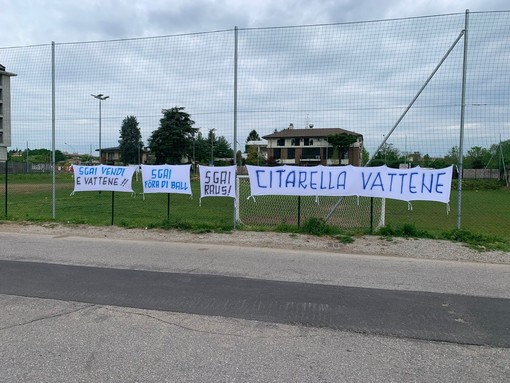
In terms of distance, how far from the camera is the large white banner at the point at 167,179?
35.7ft

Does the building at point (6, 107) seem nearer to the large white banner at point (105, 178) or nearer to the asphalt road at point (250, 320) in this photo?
the large white banner at point (105, 178)

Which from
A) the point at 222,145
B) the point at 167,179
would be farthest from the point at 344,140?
the point at 222,145

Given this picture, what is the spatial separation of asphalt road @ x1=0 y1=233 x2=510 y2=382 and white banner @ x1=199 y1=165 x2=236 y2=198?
3358 mm

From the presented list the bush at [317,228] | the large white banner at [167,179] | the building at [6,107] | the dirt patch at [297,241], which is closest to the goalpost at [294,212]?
the bush at [317,228]

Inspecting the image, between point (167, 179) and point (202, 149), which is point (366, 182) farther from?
point (202, 149)

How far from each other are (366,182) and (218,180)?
11.9 ft

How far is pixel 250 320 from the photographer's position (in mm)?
4363

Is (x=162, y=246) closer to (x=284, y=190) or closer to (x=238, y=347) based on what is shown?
(x=284, y=190)

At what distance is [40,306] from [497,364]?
15.2ft

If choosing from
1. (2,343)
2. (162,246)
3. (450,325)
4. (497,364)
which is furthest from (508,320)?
(162,246)

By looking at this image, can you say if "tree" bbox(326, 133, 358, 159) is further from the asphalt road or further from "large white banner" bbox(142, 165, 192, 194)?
the asphalt road

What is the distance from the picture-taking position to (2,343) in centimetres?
373

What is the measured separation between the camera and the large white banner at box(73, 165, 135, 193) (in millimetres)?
11602

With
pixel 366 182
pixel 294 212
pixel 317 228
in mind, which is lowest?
pixel 294 212
